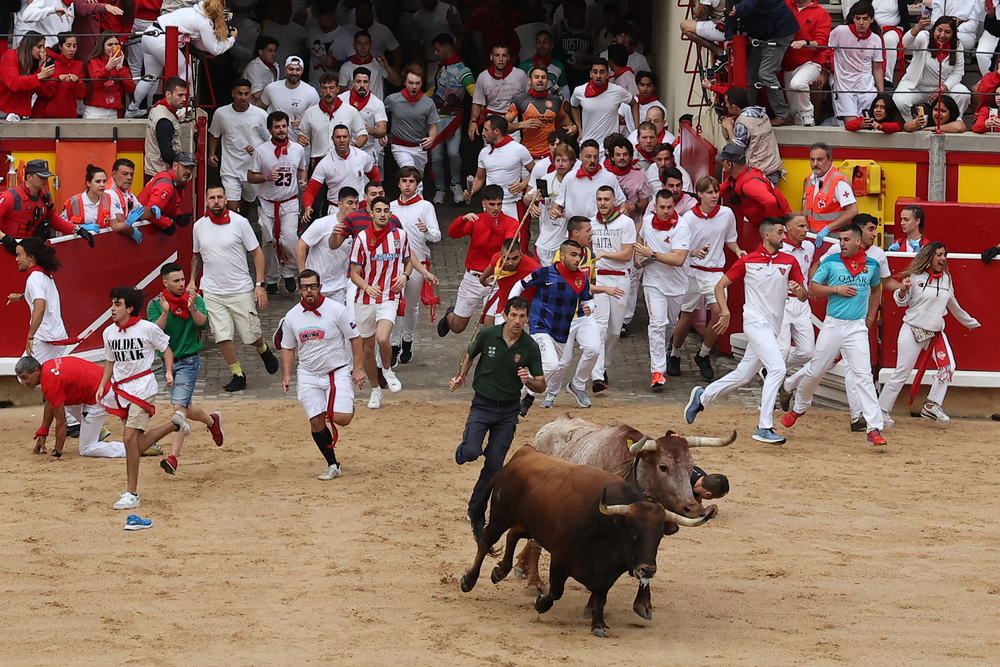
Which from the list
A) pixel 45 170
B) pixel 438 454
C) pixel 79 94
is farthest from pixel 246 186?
pixel 438 454

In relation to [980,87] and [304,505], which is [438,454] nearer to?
[304,505]

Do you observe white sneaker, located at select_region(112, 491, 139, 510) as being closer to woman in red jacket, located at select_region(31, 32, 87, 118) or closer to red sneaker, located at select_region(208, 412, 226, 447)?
red sneaker, located at select_region(208, 412, 226, 447)

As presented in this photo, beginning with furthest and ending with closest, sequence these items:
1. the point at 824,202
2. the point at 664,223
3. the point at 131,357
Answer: the point at 824,202 → the point at 664,223 → the point at 131,357

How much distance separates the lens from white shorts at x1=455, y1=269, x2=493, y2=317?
1477cm

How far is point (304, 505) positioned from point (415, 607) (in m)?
2.63

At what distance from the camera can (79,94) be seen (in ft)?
55.8

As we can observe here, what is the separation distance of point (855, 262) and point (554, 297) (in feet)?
9.01

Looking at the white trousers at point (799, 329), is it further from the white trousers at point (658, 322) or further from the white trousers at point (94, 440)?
the white trousers at point (94, 440)

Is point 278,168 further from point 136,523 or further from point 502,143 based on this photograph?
point 136,523

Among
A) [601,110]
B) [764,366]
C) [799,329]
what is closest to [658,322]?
[799,329]

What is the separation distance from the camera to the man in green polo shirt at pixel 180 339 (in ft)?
39.5

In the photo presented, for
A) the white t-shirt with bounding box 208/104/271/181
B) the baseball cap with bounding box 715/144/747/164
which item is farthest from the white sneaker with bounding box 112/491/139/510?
the baseball cap with bounding box 715/144/747/164

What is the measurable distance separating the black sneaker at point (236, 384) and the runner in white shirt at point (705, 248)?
4589 mm

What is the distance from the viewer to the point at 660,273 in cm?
1534
